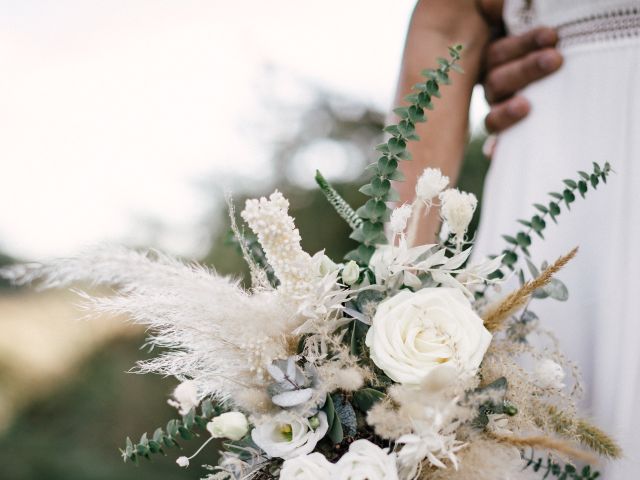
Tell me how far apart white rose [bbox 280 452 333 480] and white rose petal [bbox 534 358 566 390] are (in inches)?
13.6

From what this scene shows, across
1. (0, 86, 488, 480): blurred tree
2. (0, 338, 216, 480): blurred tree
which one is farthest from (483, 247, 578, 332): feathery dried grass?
(0, 338, 216, 480): blurred tree

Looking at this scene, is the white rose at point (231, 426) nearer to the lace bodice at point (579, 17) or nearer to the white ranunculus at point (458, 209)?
the white ranunculus at point (458, 209)

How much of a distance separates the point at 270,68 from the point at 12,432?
4173 millimetres

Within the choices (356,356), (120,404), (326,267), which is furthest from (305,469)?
(120,404)

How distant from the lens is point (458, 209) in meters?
0.95

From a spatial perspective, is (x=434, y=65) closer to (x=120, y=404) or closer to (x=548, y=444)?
(x=548, y=444)

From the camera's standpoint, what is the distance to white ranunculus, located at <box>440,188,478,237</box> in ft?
3.13

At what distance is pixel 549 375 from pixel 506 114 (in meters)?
0.79

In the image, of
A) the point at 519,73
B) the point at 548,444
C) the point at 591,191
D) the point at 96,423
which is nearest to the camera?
the point at 548,444

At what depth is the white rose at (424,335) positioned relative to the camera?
88 cm

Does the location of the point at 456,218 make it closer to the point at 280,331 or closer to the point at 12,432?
the point at 280,331

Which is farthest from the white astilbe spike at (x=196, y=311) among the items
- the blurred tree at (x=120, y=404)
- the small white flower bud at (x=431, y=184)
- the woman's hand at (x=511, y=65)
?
the blurred tree at (x=120, y=404)

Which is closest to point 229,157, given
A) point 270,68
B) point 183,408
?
point 270,68

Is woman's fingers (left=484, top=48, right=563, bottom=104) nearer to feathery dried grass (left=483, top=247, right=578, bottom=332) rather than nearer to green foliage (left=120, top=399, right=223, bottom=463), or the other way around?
feathery dried grass (left=483, top=247, right=578, bottom=332)
